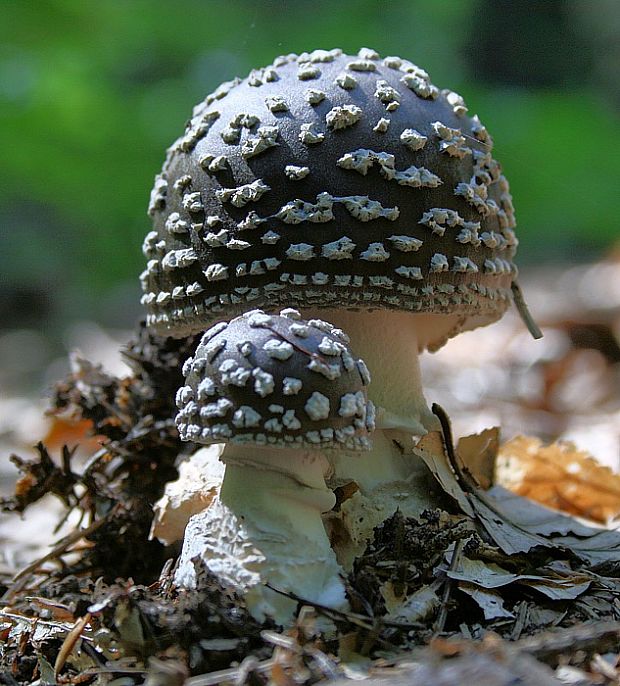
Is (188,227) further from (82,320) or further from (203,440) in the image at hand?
(82,320)

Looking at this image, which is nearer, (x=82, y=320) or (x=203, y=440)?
(x=203, y=440)

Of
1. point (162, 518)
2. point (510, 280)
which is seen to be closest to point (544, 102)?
point (510, 280)

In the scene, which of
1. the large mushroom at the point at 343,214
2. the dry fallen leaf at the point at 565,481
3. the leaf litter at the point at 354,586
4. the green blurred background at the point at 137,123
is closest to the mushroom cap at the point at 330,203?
the large mushroom at the point at 343,214

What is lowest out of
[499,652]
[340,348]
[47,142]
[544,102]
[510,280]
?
[499,652]

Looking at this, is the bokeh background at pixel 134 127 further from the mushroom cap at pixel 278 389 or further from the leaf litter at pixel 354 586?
the mushroom cap at pixel 278 389

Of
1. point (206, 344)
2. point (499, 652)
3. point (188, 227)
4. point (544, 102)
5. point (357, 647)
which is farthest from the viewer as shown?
point (544, 102)
